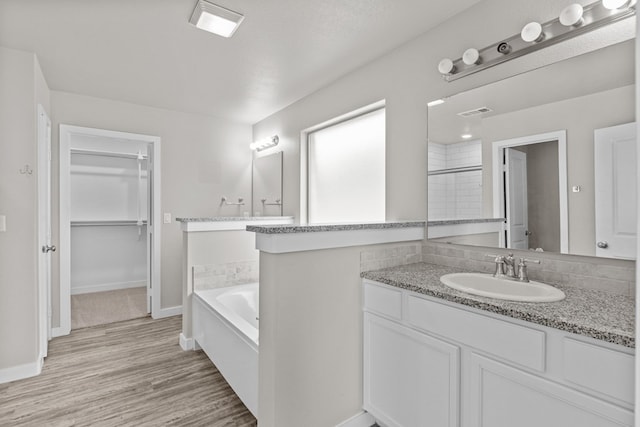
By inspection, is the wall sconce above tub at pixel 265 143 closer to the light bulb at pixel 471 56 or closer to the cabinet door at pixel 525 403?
the light bulb at pixel 471 56

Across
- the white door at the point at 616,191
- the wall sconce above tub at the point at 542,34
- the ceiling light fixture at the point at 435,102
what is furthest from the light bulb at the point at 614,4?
the ceiling light fixture at the point at 435,102

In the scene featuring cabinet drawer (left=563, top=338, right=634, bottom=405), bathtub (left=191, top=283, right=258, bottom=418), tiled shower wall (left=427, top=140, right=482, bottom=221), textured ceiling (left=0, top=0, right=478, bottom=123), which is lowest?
bathtub (left=191, top=283, right=258, bottom=418)

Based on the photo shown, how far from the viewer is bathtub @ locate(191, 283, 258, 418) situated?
1854 mm

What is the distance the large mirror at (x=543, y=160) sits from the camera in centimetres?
136

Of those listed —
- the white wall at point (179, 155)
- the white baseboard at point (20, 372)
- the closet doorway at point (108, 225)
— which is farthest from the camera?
the closet doorway at point (108, 225)

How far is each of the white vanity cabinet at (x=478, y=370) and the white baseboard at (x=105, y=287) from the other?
4.57 metres

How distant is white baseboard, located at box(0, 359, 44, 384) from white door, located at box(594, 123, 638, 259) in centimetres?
367

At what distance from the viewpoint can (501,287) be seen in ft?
5.35

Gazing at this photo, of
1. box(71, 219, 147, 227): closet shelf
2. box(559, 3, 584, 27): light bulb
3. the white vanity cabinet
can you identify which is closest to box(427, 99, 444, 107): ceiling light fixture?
box(559, 3, 584, 27): light bulb

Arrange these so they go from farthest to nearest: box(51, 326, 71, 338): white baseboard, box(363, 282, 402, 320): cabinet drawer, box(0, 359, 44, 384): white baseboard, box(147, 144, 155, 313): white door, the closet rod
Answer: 1. the closet rod
2. box(147, 144, 155, 313): white door
3. box(51, 326, 71, 338): white baseboard
4. box(0, 359, 44, 384): white baseboard
5. box(363, 282, 402, 320): cabinet drawer

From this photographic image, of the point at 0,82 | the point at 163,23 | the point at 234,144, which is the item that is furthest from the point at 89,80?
the point at 234,144

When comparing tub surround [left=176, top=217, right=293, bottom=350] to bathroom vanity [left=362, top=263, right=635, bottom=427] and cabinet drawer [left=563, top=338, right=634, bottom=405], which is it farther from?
cabinet drawer [left=563, top=338, right=634, bottom=405]

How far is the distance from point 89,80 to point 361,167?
2.61 metres

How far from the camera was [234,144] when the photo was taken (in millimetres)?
4242
